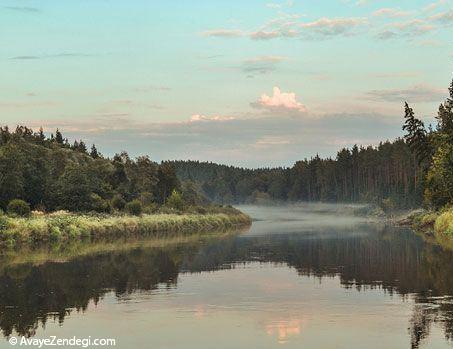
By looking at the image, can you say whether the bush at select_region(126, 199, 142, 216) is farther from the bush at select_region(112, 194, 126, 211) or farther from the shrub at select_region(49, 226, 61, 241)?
the shrub at select_region(49, 226, 61, 241)

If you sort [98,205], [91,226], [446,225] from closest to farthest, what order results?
[446,225]
[91,226]
[98,205]

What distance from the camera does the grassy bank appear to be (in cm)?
5115

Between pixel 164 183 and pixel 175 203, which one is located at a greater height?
pixel 164 183

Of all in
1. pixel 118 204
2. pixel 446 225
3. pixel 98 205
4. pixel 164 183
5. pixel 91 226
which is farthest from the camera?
pixel 164 183

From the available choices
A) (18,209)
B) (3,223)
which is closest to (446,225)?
(3,223)

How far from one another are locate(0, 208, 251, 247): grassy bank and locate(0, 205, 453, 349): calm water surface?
15347mm

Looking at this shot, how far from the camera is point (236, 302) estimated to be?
2147cm

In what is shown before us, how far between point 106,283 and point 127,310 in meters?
7.59

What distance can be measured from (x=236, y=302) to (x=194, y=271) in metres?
10.9

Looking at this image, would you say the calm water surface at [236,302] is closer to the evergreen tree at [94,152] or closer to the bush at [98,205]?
the bush at [98,205]

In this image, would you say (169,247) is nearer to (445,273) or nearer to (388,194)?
(445,273)

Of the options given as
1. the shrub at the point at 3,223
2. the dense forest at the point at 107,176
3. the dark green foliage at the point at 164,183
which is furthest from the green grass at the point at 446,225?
the dark green foliage at the point at 164,183

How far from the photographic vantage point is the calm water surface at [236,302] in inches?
618

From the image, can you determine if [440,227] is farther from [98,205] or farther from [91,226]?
[98,205]
